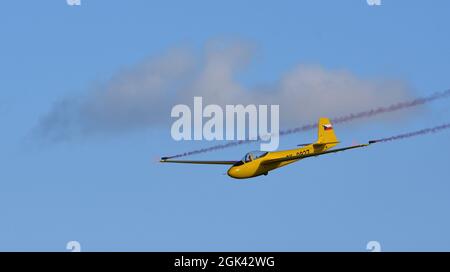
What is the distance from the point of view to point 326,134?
166 metres

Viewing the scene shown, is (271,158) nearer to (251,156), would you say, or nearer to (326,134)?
(251,156)

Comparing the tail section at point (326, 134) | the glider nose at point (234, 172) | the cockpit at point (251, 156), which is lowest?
the glider nose at point (234, 172)

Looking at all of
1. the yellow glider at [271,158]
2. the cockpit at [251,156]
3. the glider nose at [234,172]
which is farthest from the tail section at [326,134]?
the glider nose at [234,172]

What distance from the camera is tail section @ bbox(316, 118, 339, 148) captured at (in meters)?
165

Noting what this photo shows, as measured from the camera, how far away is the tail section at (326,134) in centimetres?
16488

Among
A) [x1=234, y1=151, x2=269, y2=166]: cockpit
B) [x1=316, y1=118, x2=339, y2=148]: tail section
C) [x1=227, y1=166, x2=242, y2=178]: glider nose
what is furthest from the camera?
[x1=316, y1=118, x2=339, y2=148]: tail section

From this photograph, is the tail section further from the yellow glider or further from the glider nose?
the glider nose

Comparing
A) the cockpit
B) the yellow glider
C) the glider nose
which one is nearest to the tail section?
the yellow glider

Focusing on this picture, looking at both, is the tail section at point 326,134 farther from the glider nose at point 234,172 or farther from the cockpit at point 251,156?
the glider nose at point 234,172
